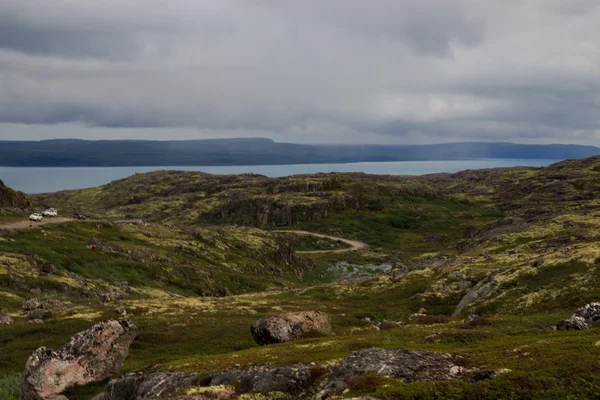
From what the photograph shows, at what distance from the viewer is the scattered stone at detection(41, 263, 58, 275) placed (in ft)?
269

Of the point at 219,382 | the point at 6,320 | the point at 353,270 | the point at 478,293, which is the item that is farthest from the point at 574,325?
the point at 353,270

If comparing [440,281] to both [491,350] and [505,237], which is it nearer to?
[491,350]

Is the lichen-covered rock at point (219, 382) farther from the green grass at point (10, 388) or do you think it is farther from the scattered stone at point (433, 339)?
the green grass at point (10, 388)

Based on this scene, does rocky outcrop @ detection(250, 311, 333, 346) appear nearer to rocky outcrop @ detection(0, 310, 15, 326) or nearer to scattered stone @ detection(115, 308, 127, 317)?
scattered stone @ detection(115, 308, 127, 317)

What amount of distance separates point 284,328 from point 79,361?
1680 centimetres

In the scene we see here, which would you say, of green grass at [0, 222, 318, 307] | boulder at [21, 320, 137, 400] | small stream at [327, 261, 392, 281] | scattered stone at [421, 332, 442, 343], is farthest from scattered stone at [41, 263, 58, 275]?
small stream at [327, 261, 392, 281]

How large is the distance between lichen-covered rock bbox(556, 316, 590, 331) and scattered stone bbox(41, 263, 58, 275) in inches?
3228

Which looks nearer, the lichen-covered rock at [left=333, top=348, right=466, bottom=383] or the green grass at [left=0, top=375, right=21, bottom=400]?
the lichen-covered rock at [left=333, top=348, right=466, bottom=383]

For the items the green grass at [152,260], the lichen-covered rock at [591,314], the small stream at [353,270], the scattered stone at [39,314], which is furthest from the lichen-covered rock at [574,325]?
the small stream at [353,270]

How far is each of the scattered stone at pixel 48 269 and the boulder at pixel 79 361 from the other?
51.9m

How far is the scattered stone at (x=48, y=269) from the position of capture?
82137 millimetres

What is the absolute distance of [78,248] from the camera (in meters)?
102

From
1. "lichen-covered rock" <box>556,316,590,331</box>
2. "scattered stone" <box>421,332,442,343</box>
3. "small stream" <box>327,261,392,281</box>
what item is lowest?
"small stream" <box>327,261,392,281</box>

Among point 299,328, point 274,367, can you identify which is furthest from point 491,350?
point 299,328
